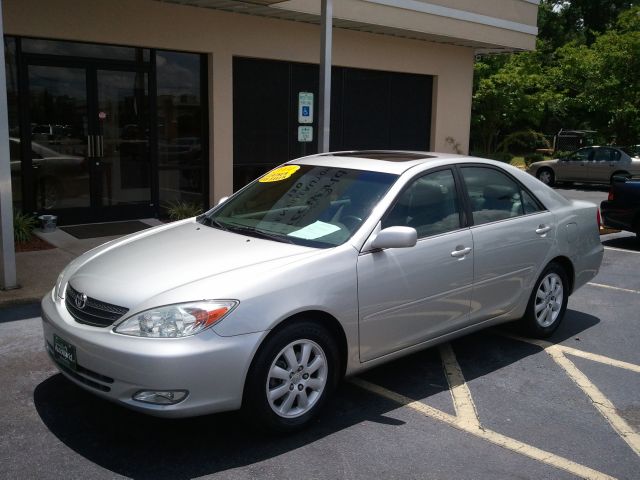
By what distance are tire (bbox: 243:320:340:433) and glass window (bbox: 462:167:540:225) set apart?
69.0 inches

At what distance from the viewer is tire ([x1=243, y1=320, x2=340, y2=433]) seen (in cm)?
366

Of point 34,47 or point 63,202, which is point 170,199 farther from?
point 34,47

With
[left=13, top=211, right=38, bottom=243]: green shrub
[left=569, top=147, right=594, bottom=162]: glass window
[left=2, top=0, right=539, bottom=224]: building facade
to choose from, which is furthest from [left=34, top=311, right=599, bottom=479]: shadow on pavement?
[left=569, top=147, right=594, bottom=162]: glass window

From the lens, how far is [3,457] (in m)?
3.59

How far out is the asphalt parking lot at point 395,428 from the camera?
3576mm

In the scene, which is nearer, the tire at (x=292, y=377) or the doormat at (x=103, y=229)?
the tire at (x=292, y=377)

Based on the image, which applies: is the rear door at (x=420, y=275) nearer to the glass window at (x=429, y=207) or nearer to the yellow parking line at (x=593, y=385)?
the glass window at (x=429, y=207)

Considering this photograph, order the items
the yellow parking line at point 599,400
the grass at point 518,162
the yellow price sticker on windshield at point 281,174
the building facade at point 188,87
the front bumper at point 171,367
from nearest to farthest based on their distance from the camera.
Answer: the front bumper at point 171,367 < the yellow parking line at point 599,400 < the yellow price sticker on windshield at point 281,174 < the building facade at point 188,87 < the grass at point 518,162

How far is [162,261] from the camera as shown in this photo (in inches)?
159

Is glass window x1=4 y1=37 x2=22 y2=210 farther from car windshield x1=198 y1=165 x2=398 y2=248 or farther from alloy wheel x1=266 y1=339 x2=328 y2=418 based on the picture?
alloy wheel x1=266 y1=339 x2=328 y2=418

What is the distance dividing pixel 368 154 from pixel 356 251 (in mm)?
1462

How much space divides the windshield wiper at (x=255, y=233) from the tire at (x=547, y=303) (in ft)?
7.85

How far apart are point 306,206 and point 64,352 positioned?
6.10 feet

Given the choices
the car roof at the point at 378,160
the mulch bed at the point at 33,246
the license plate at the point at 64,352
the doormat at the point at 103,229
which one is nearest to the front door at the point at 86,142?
the doormat at the point at 103,229
